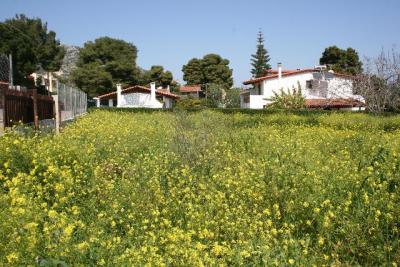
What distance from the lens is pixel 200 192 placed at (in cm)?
662

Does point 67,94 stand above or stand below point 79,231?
above

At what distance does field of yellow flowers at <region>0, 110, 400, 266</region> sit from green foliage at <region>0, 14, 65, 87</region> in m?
36.9

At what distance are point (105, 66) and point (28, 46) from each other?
1319 centimetres

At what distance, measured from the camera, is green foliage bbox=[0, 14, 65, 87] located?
48750mm

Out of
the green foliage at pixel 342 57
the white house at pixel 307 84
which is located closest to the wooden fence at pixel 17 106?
the white house at pixel 307 84

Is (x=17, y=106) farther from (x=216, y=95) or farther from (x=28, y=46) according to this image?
(x=216, y=95)

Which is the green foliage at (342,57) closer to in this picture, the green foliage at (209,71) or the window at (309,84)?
the green foliage at (209,71)

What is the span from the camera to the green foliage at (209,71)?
236ft

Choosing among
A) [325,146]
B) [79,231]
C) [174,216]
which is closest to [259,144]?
[325,146]

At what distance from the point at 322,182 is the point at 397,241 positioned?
1.76m

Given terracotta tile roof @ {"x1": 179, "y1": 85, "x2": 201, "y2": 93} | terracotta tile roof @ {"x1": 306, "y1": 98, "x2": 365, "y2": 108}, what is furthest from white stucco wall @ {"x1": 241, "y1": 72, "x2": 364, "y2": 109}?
terracotta tile roof @ {"x1": 179, "y1": 85, "x2": 201, "y2": 93}

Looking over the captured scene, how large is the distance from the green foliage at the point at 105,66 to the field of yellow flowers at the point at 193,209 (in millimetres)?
52890

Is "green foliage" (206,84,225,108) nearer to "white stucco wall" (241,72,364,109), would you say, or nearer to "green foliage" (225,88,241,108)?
"green foliage" (225,88,241,108)

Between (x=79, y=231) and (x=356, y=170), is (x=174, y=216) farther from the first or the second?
(x=356, y=170)
